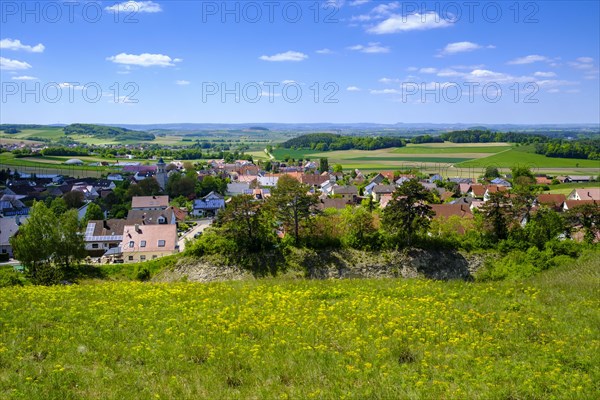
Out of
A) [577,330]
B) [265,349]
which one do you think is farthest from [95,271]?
[577,330]

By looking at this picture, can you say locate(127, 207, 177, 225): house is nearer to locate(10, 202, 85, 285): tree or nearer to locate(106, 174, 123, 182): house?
locate(10, 202, 85, 285): tree

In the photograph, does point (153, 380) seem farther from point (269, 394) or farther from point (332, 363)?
point (332, 363)

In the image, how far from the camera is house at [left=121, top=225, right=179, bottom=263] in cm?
4100

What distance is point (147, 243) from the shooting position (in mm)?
41750

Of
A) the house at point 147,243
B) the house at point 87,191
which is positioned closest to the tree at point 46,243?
the house at point 147,243

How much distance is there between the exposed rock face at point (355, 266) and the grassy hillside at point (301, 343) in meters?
10.2

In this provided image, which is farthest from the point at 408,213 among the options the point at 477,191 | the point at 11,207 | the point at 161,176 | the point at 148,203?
the point at 161,176

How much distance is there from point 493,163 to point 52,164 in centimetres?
12781

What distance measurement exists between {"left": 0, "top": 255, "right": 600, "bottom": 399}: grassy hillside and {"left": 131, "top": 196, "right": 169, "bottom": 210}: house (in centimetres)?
5481

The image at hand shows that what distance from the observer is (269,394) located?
310 inches

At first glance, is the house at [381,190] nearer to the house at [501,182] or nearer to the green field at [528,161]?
the house at [501,182]

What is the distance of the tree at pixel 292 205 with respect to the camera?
2852 cm

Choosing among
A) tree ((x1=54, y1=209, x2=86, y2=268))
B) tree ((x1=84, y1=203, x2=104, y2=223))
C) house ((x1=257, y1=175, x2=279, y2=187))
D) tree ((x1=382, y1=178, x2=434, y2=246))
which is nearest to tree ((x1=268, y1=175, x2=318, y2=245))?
tree ((x1=382, y1=178, x2=434, y2=246))

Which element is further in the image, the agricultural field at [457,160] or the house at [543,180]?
the agricultural field at [457,160]
